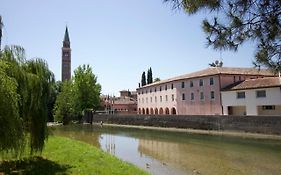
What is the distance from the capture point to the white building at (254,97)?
4016 centimetres

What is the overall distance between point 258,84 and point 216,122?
731 cm

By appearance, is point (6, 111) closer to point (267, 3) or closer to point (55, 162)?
point (55, 162)

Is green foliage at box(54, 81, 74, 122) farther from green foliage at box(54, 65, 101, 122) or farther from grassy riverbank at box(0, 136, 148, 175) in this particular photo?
grassy riverbank at box(0, 136, 148, 175)

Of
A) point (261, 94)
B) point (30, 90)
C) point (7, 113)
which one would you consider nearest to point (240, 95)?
point (261, 94)

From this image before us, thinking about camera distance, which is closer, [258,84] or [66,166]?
[66,166]

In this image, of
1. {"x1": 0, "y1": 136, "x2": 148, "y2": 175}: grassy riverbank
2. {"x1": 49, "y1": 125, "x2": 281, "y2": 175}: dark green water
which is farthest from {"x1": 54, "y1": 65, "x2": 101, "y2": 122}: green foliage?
{"x1": 0, "y1": 136, "x2": 148, "y2": 175}: grassy riverbank

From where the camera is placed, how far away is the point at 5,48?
13602 mm

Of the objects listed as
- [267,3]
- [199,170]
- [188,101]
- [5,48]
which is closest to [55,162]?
[5,48]

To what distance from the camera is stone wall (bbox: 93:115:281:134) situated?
3438 cm

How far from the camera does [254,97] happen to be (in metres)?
42.7

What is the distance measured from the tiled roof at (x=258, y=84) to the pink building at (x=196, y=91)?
1.01 metres

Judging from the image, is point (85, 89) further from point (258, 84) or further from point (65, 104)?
point (258, 84)

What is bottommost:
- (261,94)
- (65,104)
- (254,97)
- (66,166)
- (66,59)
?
(66,166)

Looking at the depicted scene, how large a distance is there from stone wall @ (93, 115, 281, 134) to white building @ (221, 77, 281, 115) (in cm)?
520
